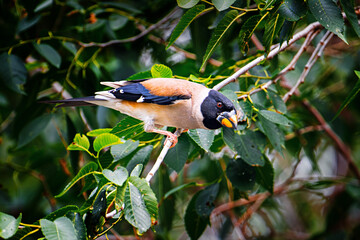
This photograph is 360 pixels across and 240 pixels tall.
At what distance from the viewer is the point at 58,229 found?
1801 mm

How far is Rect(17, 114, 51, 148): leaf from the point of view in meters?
3.38

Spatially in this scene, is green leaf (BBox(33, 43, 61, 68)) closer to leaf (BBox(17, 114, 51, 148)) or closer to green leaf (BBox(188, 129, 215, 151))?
leaf (BBox(17, 114, 51, 148))

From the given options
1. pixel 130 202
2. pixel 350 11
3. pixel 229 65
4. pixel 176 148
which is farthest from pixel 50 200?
pixel 350 11

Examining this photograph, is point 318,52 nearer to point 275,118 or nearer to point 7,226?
point 275,118

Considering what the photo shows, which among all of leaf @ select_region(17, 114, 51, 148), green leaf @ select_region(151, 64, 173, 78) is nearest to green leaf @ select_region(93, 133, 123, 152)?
green leaf @ select_region(151, 64, 173, 78)

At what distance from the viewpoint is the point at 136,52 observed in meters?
4.30

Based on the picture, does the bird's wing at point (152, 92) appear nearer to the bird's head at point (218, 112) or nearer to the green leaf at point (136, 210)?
the bird's head at point (218, 112)

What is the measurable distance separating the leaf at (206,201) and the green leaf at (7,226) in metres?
1.50

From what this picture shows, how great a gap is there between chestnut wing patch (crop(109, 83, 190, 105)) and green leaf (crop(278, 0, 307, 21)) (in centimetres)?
74

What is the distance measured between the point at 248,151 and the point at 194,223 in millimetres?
719

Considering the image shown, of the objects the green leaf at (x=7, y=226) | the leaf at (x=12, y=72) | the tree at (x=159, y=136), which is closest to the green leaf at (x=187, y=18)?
the tree at (x=159, y=136)

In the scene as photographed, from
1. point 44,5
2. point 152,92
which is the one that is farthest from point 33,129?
point 152,92

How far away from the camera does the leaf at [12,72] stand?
3.24m

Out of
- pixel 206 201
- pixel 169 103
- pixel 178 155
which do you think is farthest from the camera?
pixel 206 201
